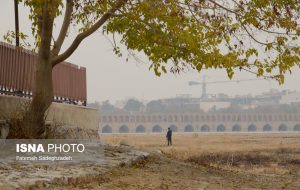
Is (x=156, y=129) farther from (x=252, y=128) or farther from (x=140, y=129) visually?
(x=252, y=128)

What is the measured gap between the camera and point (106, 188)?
8562 mm

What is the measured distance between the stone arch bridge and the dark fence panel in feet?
555

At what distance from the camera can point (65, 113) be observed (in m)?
14.2

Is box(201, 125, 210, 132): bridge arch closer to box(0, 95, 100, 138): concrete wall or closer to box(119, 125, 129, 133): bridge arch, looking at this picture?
box(119, 125, 129, 133): bridge arch

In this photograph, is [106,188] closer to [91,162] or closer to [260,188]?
[91,162]

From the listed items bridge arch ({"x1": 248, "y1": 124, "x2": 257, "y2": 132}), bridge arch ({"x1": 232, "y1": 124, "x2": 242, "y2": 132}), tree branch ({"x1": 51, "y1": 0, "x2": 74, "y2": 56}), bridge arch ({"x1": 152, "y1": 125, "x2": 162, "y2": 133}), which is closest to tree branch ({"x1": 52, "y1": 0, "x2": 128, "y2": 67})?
tree branch ({"x1": 51, "y1": 0, "x2": 74, "y2": 56})

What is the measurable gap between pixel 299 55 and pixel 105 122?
580 ft

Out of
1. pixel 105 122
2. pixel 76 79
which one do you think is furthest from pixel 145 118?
pixel 76 79

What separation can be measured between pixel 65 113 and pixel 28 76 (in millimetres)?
1430

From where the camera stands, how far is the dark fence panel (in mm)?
12359

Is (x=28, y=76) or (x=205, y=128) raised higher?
(x=205, y=128)

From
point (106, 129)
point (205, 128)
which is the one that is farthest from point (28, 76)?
point (205, 128)

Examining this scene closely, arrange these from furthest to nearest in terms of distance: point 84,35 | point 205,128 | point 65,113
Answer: point 205,128
point 65,113
point 84,35

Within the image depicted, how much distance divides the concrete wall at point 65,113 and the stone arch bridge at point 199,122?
169258mm
